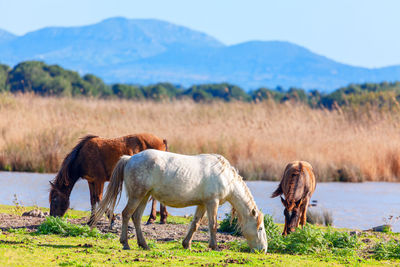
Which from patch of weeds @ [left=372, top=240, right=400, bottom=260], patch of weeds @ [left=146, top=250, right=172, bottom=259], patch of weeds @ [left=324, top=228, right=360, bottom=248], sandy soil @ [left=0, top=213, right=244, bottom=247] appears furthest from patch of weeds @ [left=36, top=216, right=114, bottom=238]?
patch of weeds @ [left=372, top=240, right=400, bottom=260]

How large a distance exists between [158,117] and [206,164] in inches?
647

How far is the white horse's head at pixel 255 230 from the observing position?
346 inches

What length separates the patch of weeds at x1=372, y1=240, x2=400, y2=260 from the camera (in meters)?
8.91

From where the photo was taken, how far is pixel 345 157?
68.5 ft

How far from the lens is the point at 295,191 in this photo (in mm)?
10281

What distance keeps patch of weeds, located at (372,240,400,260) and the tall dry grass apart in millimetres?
10750

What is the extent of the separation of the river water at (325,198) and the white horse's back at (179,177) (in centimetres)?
439

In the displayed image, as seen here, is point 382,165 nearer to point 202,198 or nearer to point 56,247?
point 202,198

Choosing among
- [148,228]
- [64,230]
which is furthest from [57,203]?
[148,228]

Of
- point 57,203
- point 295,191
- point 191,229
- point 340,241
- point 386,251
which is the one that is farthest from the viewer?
point 57,203

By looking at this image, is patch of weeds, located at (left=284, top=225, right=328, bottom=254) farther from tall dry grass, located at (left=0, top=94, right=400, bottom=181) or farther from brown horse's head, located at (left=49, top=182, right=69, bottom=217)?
tall dry grass, located at (left=0, top=94, right=400, bottom=181)

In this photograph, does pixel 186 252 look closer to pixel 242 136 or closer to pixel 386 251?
pixel 386 251

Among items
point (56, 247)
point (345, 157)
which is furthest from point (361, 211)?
point (56, 247)

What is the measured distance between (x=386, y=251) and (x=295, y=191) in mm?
1896
